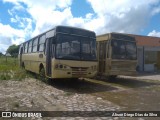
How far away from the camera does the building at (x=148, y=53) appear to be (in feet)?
94.5

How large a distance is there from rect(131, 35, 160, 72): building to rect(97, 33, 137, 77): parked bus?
12.9 m

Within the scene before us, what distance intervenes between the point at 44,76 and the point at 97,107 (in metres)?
6.58

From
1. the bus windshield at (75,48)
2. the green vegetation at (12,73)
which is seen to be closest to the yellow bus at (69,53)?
the bus windshield at (75,48)

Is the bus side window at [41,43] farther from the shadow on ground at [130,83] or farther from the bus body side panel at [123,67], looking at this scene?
the shadow on ground at [130,83]

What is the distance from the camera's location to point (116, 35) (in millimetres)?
15695

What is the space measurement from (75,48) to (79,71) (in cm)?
118

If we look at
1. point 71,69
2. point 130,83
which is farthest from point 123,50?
point 71,69

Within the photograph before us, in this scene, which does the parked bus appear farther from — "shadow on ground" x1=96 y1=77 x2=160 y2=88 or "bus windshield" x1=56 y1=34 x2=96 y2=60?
"bus windshield" x1=56 y1=34 x2=96 y2=60

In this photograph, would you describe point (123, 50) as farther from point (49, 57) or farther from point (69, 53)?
point (49, 57)

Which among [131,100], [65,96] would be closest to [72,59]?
[65,96]

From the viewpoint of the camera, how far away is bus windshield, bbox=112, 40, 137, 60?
15469mm

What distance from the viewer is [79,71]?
509 inches

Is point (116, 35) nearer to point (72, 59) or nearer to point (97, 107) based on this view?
point (72, 59)

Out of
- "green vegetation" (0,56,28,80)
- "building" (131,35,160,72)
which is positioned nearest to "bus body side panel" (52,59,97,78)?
"green vegetation" (0,56,28,80)
